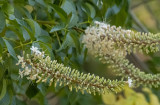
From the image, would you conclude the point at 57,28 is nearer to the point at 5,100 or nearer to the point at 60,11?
the point at 60,11

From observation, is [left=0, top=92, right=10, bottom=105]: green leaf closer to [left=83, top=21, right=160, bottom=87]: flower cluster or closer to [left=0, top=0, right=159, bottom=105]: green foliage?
[left=0, top=0, right=159, bottom=105]: green foliage

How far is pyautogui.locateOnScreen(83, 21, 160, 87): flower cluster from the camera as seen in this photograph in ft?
3.35

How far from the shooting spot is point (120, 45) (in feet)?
3.48

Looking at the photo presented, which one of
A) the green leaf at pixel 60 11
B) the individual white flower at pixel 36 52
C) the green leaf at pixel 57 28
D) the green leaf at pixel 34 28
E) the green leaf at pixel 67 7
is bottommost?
the individual white flower at pixel 36 52

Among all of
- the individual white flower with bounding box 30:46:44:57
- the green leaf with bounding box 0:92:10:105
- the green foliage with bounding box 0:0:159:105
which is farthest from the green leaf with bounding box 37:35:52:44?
the green leaf with bounding box 0:92:10:105

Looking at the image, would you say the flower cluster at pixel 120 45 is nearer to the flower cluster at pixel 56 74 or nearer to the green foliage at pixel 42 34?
the green foliage at pixel 42 34

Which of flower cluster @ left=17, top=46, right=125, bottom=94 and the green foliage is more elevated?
the green foliage

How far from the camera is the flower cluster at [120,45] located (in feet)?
3.35

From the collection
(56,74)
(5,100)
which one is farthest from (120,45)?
(5,100)

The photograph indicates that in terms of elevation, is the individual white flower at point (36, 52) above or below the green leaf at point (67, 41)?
below

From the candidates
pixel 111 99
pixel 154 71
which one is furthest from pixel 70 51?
pixel 154 71

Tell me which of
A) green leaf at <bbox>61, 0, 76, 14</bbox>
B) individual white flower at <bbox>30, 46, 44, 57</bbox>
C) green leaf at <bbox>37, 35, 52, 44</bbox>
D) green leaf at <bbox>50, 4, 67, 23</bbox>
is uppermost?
green leaf at <bbox>61, 0, 76, 14</bbox>

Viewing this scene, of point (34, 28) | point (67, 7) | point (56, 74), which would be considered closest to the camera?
point (56, 74)

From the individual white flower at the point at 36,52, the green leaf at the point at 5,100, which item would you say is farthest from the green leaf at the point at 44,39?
the green leaf at the point at 5,100
